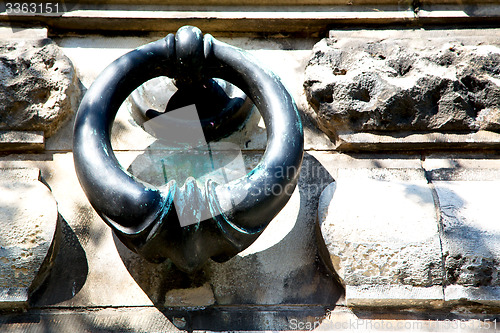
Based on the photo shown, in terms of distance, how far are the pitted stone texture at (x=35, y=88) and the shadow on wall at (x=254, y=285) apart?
614 millimetres

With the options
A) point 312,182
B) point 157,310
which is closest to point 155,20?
point 312,182

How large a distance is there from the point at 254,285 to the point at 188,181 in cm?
53

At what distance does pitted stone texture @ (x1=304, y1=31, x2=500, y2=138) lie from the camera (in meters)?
2.40

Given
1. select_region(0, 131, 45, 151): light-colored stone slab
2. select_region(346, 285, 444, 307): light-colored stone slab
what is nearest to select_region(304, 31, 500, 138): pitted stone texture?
select_region(346, 285, 444, 307): light-colored stone slab

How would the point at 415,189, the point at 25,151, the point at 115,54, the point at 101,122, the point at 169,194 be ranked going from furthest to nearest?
the point at 115,54
the point at 25,151
the point at 415,189
the point at 101,122
the point at 169,194

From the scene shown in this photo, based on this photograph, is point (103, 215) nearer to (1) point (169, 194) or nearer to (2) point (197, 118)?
(1) point (169, 194)

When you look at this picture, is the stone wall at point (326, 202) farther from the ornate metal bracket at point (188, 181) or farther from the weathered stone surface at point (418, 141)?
the ornate metal bracket at point (188, 181)

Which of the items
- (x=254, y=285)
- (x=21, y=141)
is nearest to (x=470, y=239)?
(x=254, y=285)

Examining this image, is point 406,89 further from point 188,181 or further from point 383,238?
point 188,181

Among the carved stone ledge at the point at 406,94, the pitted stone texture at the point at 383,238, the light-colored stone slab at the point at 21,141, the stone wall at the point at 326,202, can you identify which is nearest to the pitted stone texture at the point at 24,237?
the stone wall at the point at 326,202

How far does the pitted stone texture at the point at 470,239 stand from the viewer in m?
2.04

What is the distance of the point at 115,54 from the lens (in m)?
2.64

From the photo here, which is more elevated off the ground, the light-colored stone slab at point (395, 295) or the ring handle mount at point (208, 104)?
the ring handle mount at point (208, 104)

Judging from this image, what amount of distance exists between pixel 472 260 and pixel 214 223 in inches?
36.6
